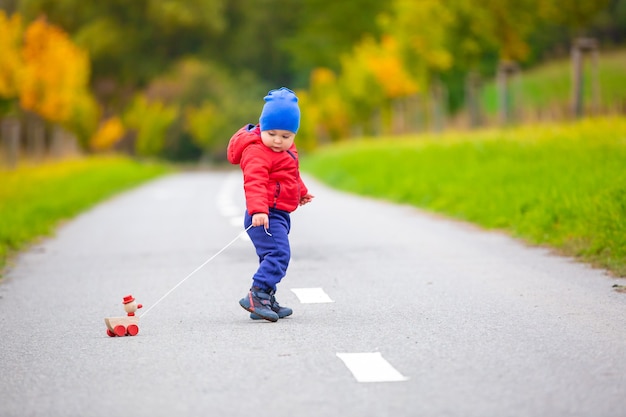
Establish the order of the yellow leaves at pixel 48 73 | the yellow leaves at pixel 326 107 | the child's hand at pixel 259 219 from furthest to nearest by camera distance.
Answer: the yellow leaves at pixel 326 107, the yellow leaves at pixel 48 73, the child's hand at pixel 259 219

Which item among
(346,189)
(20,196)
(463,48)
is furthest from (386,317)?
(463,48)

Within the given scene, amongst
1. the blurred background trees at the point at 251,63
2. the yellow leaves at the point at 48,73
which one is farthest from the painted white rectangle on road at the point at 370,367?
the yellow leaves at the point at 48,73

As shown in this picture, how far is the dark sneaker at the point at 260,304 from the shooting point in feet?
23.1

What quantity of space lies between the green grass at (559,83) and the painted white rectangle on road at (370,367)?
103 feet

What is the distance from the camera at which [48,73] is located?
3856 centimetres

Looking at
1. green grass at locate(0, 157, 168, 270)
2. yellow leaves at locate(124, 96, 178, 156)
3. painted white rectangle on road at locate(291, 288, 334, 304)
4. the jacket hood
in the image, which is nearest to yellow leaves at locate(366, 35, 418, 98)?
green grass at locate(0, 157, 168, 270)

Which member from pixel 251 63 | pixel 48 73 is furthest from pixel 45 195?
pixel 251 63

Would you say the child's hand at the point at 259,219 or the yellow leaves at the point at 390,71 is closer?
the child's hand at the point at 259,219

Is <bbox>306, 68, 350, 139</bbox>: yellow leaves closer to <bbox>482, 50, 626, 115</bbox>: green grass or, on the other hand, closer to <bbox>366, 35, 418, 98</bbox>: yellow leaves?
<bbox>482, 50, 626, 115</bbox>: green grass

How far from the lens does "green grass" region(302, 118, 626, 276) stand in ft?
35.6

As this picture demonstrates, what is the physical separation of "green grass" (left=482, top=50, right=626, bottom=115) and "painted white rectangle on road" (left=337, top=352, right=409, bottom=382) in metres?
31.4

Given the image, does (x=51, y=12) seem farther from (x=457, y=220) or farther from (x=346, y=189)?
(x=457, y=220)

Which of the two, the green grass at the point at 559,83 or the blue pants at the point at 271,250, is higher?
the blue pants at the point at 271,250

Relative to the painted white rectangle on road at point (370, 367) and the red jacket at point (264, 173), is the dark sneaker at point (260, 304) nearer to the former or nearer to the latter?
the red jacket at point (264, 173)
